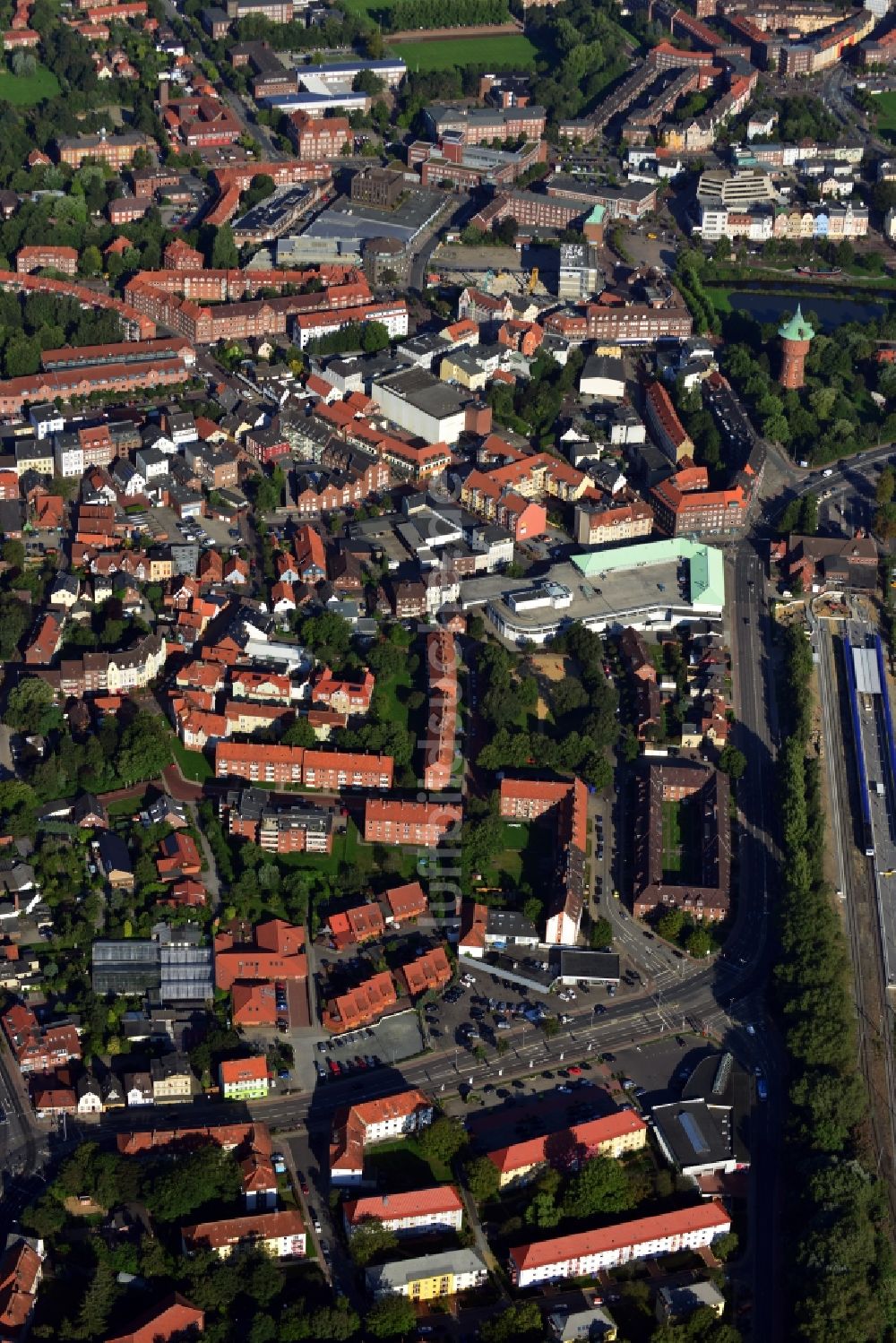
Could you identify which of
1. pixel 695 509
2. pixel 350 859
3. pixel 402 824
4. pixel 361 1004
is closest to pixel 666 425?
pixel 695 509

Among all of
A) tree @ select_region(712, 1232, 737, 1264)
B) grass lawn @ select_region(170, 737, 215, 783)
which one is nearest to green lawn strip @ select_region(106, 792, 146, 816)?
grass lawn @ select_region(170, 737, 215, 783)

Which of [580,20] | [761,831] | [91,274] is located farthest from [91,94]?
[761,831]

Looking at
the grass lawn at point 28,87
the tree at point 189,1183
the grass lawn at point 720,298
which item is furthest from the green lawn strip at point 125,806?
the grass lawn at point 28,87

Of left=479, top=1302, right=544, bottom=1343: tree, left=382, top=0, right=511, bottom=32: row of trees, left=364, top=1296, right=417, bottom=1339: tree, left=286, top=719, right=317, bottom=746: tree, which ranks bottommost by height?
left=479, top=1302, right=544, bottom=1343: tree

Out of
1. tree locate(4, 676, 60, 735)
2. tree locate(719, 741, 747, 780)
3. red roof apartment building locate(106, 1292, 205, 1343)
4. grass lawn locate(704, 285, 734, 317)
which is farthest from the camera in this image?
grass lawn locate(704, 285, 734, 317)

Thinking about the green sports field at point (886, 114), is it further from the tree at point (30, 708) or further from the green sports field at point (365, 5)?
the tree at point (30, 708)

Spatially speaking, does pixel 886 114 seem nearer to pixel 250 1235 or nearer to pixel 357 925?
pixel 357 925

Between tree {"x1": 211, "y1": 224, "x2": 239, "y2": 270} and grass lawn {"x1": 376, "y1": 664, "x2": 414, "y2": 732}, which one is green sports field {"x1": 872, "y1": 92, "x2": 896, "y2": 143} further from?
grass lawn {"x1": 376, "y1": 664, "x2": 414, "y2": 732}
